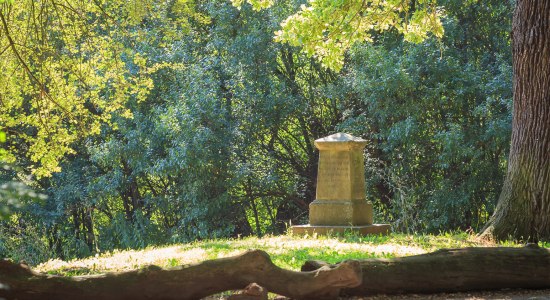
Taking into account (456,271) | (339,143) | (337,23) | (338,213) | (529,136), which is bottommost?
(456,271)

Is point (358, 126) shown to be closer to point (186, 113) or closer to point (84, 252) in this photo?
point (186, 113)

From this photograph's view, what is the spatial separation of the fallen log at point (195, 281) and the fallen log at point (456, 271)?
0.40m

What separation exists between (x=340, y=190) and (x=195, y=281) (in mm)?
9347

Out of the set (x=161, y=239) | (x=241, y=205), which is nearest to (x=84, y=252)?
(x=161, y=239)

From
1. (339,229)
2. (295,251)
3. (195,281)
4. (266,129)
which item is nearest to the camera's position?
(195,281)

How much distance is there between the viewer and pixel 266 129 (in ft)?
86.2

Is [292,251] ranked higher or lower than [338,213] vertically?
lower

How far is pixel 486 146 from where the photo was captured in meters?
21.8

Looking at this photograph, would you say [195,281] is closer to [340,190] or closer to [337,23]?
[340,190]

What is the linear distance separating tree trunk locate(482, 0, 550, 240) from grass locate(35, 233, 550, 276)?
683 millimetres

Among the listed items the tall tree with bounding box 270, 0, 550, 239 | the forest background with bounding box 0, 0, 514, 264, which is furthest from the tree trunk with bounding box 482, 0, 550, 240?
the forest background with bounding box 0, 0, 514, 264

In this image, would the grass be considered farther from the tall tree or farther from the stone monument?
the stone monument

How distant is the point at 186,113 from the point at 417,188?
7102 millimetres

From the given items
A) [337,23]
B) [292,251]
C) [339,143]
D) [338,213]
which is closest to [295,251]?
[292,251]
